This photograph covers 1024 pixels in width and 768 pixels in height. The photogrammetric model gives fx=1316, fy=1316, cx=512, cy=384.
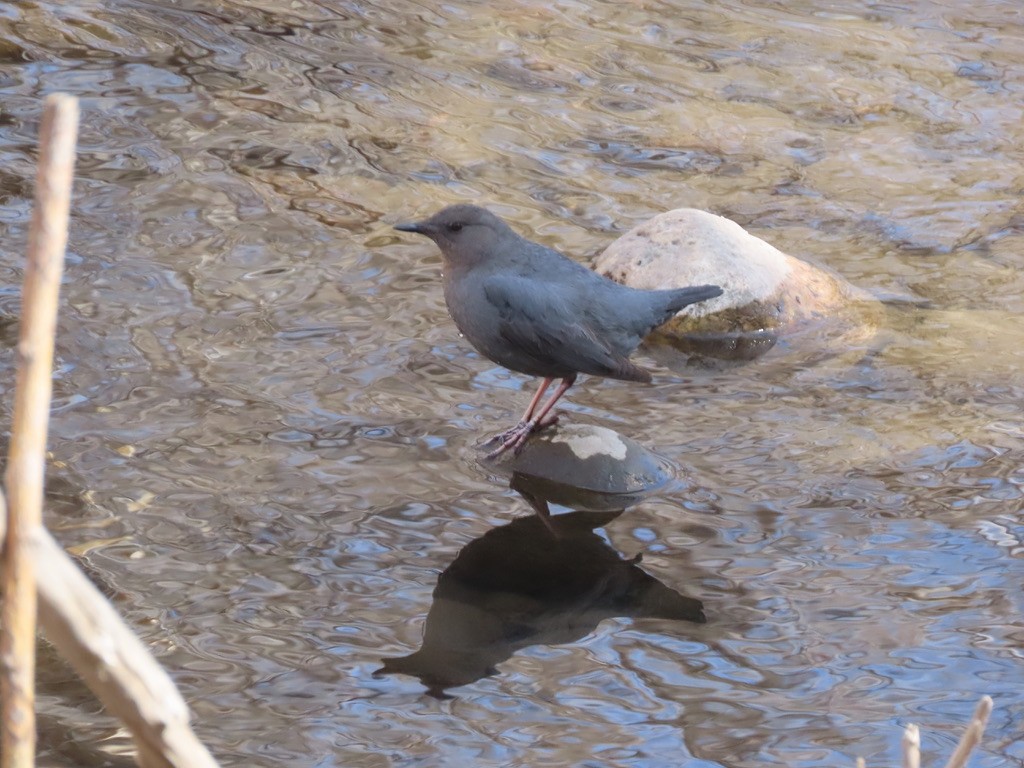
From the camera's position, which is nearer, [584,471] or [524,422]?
[584,471]

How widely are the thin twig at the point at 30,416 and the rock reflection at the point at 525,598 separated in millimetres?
2175

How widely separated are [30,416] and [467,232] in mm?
3347

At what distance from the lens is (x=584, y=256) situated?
19.3 ft

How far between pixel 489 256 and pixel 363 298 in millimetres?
1224

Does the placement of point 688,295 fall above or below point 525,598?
above

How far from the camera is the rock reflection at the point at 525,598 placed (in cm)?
331

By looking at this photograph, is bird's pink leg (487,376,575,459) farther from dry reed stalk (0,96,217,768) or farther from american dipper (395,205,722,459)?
dry reed stalk (0,96,217,768)

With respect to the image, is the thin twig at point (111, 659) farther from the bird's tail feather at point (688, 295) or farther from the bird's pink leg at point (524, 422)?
the bird's tail feather at point (688, 295)

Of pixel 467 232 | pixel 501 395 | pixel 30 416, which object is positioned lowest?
pixel 501 395

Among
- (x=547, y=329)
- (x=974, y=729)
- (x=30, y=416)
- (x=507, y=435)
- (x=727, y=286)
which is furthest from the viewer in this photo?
(x=727, y=286)

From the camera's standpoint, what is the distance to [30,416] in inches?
37.7

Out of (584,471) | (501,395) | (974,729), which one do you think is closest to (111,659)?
(974,729)

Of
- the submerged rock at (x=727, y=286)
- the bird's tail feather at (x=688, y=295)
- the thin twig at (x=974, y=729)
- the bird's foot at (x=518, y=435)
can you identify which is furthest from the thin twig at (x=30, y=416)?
the submerged rock at (x=727, y=286)

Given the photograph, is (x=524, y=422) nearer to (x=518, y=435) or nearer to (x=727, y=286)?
(x=518, y=435)
